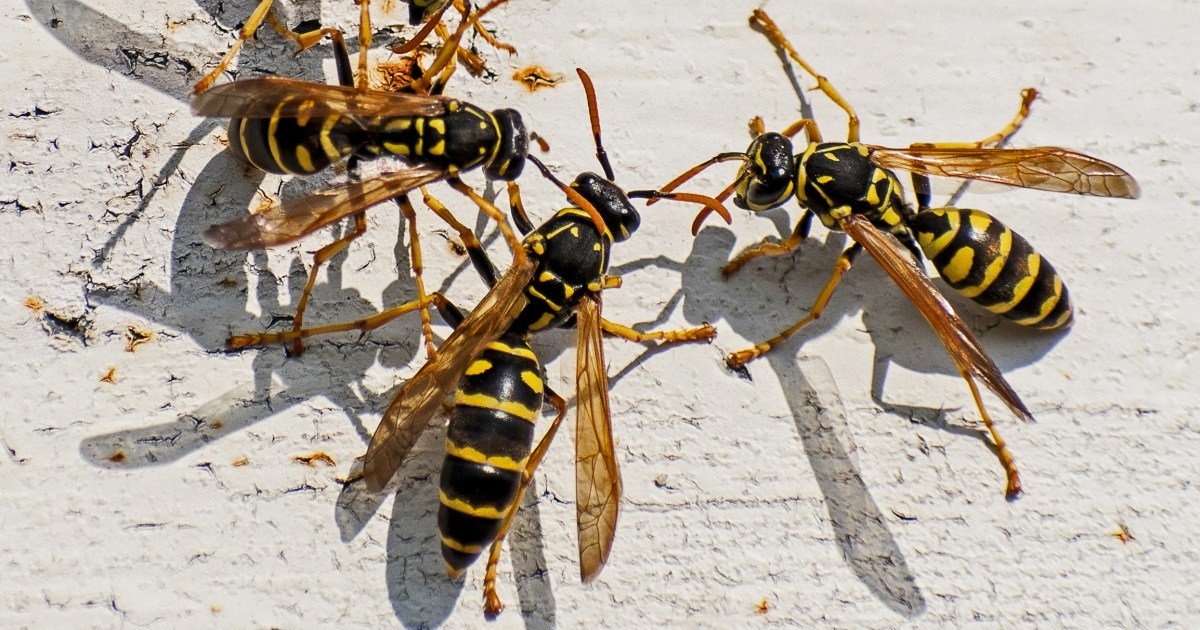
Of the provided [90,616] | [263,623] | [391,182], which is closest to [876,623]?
[263,623]

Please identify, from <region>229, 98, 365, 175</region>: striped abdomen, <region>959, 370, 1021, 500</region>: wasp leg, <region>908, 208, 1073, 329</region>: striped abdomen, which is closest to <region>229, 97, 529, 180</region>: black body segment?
<region>229, 98, 365, 175</region>: striped abdomen

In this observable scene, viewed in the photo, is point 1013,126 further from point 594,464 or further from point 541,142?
point 594,464

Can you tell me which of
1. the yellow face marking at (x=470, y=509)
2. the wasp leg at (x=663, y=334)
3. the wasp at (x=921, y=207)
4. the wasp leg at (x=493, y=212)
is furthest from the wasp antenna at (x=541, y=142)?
the yellow face marking at (x=470, y=509)

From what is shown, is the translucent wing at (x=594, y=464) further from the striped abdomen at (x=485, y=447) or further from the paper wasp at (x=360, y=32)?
the paper wasp at (x=360, y=32)

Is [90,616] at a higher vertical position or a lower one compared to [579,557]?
lower

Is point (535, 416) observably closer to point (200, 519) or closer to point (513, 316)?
point (513, 316)

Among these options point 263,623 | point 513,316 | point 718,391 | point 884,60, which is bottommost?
point 263,623
